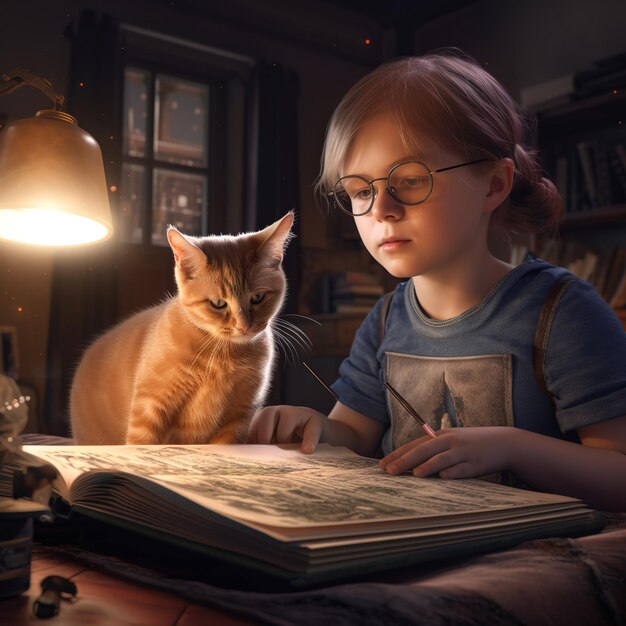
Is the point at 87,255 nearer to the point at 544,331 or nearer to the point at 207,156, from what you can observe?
the point at 207,156

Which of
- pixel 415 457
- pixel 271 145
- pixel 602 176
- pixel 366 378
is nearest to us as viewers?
pixel 415 457

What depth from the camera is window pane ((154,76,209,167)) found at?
2113mm

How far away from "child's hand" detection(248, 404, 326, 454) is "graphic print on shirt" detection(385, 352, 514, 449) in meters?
0.20

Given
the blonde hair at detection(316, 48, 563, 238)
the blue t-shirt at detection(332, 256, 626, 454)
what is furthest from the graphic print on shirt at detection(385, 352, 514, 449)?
the blonde hair at detection(316, 48, 563, 238)

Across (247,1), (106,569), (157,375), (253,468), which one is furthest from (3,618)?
(247,1)

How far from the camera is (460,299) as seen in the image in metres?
1.13

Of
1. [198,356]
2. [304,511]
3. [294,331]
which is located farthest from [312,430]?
[294,331]

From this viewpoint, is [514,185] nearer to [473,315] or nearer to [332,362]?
Answer: [473,315]

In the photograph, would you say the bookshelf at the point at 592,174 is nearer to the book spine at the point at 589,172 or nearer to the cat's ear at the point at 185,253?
the book spine at the point at 589,172

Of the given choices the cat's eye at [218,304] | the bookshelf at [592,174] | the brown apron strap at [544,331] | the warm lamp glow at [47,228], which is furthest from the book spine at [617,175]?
the warm lamp glow at [47,228]

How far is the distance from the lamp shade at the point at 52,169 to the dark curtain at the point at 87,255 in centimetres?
105

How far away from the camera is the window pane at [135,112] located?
2.24 meters

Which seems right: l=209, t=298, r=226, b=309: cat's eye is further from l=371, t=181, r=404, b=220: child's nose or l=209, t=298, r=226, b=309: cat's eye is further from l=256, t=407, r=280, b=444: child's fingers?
l=371, t=181, r=404, b=220: child's nose

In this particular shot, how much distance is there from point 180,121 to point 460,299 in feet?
4.30
